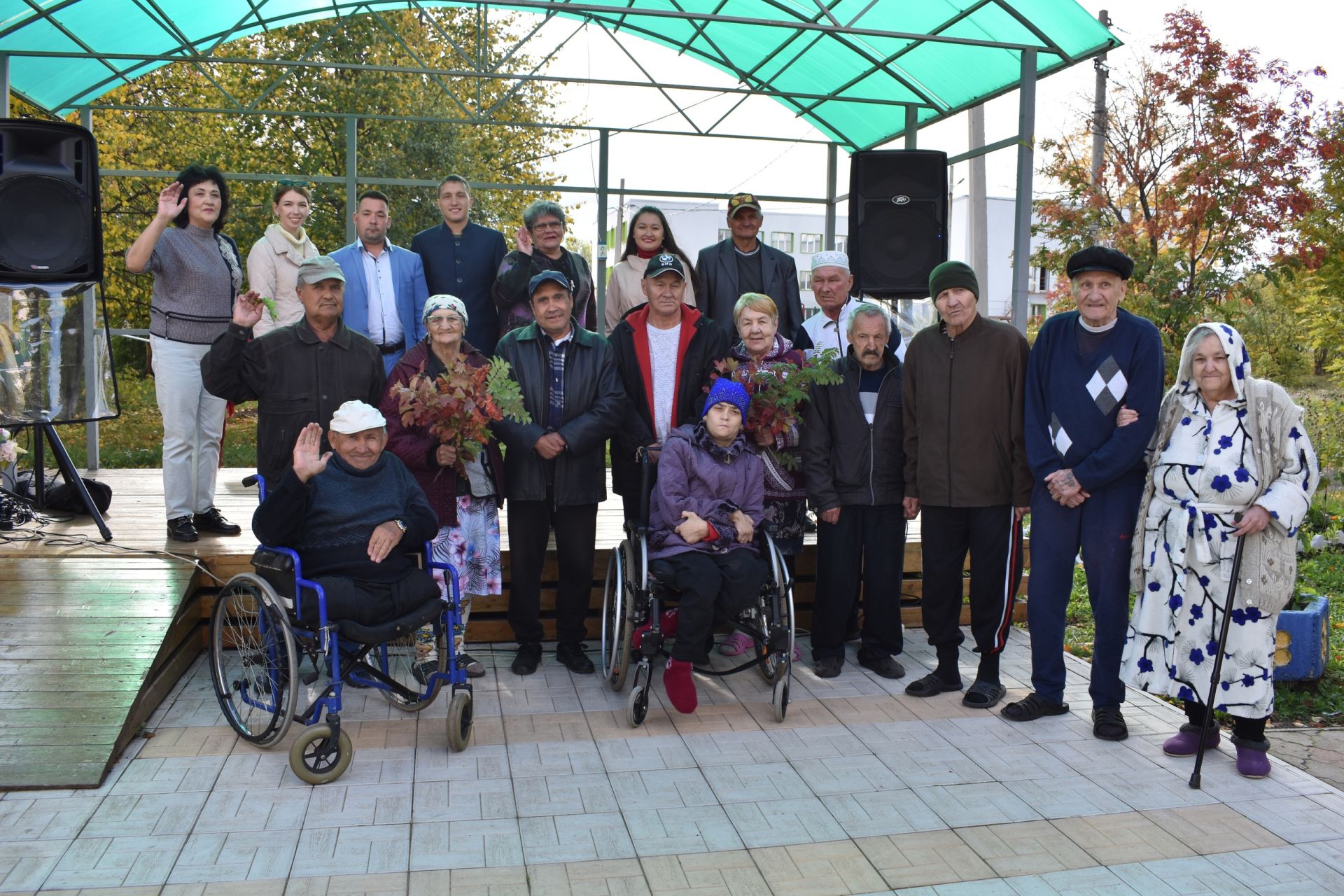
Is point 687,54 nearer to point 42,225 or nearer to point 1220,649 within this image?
point 42,225

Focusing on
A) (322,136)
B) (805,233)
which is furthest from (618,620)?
Result: (805,233)

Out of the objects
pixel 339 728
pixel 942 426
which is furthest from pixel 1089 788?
pixel 339 728

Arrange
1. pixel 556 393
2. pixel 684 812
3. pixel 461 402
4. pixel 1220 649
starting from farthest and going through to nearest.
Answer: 1. pixel 556 393
2. pixel 461 402
3. pixel 1220 649
4. pixel 684 812

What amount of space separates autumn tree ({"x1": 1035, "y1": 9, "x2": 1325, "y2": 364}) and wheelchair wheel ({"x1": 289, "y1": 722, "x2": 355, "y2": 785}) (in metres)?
7.07

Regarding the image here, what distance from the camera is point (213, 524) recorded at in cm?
540

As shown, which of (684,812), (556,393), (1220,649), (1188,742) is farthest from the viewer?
(556,393)

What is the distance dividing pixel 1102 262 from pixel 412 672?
10.1 feet

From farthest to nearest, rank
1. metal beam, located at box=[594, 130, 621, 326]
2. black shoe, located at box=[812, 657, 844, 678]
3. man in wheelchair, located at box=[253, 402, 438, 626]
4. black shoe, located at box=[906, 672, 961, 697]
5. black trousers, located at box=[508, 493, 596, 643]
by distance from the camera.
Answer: metal beam, located at box=[594, 130, 621, 326], black shoe, located at box=[812, 657, 844, 678], black trousers, located at box=[508, 493, 596, 643], black shoe, located at box=[906, 672, 961, 697], man in wheelchair, located at box=[253, 402, 438, 626]

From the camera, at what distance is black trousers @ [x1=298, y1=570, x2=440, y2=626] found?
3707 millimetres

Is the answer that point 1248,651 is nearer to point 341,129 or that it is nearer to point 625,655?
point 625,655

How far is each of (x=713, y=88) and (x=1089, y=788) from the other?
20.7 feet

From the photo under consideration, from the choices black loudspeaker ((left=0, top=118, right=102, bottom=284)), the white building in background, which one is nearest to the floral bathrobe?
black loudspeaker ((left=0, top=118, right=102, bottom=284))

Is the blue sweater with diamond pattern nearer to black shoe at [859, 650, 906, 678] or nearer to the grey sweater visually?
black shoe at [859, 650, 906, 678]

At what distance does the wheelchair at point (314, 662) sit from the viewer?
11.8 feet
